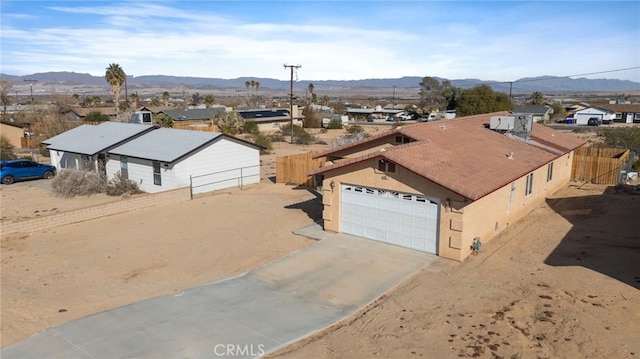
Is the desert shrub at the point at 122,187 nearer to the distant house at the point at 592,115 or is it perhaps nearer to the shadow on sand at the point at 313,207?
the shadow on sand at the point at 313,207

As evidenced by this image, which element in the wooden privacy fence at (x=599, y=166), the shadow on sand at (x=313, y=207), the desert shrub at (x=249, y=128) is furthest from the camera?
the desert shrub at (x=249, y=128)

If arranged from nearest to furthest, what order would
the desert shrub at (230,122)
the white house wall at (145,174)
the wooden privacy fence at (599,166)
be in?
the white house wall at (145,174), the wooden privacy fence at (599,166), the desert shrub at (230,122)

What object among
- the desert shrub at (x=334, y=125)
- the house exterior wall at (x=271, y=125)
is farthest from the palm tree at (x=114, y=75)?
the desert shrub at (x=334, y=125)

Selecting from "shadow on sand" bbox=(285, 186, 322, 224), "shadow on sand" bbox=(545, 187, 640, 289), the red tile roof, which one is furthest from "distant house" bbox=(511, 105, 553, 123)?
"shadow on sand" bbox=(285, 186, 322, 224)

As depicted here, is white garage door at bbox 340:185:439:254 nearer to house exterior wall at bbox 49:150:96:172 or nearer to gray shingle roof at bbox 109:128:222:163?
gray shingle roof at bbox 109:128:222:163

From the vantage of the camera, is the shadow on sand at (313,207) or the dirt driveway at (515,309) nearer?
the dirt driveway at (515,309)
